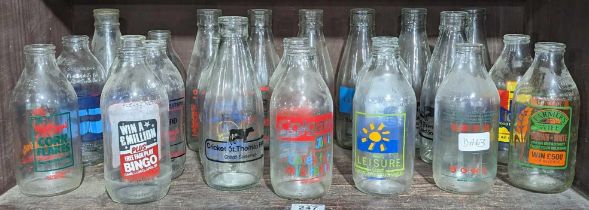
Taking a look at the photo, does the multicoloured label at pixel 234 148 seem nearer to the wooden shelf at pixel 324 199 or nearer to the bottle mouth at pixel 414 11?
the wooden shelf at pixel 324 199

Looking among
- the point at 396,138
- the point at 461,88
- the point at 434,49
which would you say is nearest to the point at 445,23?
the point at 434,49

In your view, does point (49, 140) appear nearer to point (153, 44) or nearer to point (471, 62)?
point (153, 44)

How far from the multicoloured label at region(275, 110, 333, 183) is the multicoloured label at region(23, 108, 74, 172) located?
0.43 meters

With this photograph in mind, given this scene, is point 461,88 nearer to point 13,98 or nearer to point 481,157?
point 481,157

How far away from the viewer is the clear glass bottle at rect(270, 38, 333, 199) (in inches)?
47.0

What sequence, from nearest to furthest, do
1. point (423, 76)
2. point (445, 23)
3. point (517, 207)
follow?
point (517, 207) < point (445, 23) < point (423, 76)

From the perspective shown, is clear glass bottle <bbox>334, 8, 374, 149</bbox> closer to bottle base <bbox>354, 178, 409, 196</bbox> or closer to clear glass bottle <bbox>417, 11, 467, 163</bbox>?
clear glass bottle <bbox>417, 11, 467, 163</bbox>

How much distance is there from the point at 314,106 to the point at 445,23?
1.44 ft

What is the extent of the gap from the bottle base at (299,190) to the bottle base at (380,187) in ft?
0.24

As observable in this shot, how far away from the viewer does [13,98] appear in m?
1.25

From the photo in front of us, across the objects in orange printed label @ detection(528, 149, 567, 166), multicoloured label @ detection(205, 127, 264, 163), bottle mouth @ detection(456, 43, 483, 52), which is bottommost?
orange printed label @ detection(528, 149, 567, 166)

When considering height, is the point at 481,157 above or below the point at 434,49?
below

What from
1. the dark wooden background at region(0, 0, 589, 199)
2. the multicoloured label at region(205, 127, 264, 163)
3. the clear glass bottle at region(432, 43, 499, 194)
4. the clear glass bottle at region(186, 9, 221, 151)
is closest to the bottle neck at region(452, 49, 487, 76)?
the clear glass bottle at region(432, 43, 499, 194)

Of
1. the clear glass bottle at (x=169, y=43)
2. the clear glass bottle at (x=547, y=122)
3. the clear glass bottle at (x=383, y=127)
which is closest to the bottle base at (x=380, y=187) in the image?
the clear glass bottle at (x=383, y=127)
